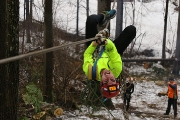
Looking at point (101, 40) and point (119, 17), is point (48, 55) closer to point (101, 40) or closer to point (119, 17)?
point (101, 40)

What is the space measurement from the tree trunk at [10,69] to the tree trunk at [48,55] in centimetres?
338

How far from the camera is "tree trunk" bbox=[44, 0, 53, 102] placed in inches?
281

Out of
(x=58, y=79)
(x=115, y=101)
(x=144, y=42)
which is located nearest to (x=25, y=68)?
(x=58, y=79)

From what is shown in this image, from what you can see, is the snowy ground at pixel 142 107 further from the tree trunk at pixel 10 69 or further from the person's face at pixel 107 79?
the person's face at pixel 107 79

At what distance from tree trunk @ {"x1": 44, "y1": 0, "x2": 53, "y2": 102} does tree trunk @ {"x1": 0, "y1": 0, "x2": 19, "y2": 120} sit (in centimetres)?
338

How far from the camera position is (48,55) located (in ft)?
24.5

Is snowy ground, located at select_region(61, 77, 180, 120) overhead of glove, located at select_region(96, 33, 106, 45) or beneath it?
beneath

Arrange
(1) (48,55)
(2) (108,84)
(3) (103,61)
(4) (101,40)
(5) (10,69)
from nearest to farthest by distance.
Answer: (2) (108,84)
(4) (101,40)
(3) (103,61)
(5) (10,69)
(1) (48,55)

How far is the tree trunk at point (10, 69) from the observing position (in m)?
3.69

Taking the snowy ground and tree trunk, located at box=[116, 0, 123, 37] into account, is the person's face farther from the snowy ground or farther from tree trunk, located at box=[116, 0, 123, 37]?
tree trunk, located at box=[116, 0, 123, 37]

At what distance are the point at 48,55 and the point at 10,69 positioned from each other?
12.0 feet

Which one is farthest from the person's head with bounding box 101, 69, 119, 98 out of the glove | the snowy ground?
the snowy ground

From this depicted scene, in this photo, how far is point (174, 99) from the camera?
9039 millimetres

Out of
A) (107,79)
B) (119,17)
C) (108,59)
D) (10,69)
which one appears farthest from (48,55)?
(119,17)
